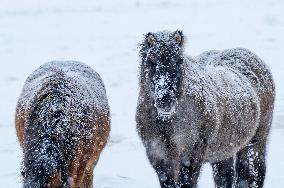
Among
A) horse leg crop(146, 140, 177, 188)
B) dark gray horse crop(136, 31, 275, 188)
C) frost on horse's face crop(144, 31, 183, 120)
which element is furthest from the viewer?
horse leg crop(146, 140, 177, 188)

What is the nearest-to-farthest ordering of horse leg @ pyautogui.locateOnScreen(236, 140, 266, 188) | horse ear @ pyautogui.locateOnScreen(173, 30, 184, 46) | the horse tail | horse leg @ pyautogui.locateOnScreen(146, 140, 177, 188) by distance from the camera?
1. the horse tail
2. horse ear @ pyautogui.locateOnScreen(173, 30, 184, 46)
3. horse leg @ pyautogui.locateOnScreen(146, 140, 177, 188)
4. horse leg @ pyautogui.locateOnScreen(236, 140, 266, 188)

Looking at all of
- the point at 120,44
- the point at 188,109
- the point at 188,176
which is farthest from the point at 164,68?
the point at 120,44

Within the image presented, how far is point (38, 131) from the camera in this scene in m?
3.51

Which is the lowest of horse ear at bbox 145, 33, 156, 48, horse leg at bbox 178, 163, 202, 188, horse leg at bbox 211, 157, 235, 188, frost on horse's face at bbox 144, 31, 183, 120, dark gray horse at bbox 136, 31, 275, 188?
horse leg at bbox 211, 157, 235, 188

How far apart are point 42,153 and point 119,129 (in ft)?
15.2

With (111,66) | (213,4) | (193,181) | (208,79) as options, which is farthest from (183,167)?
(213,4)

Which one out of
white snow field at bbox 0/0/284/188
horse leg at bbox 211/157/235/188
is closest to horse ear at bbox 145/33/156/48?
horse leg at bbox 211/157/235/188

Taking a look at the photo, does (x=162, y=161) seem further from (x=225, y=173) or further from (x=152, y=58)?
(x=225, y=173)

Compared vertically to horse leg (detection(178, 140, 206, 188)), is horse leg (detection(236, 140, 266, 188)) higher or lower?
lower

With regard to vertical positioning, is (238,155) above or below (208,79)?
below

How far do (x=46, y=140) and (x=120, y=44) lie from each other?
9917 mm

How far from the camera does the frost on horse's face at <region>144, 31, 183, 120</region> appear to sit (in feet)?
12.5

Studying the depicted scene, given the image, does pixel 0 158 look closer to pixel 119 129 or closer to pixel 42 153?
pixel 119 129

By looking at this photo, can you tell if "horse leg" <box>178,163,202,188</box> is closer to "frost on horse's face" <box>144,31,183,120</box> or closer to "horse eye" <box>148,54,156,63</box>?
"frost on horse's face" <box>144,31,183,120</box>
